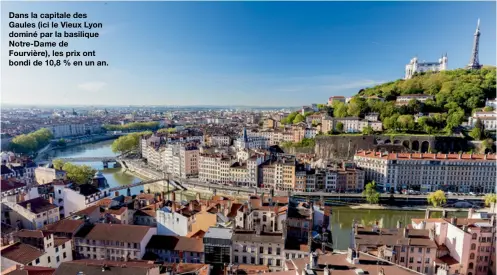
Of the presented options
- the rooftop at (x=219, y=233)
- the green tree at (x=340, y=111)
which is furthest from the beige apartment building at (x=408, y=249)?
the green tree at (x=340, y=111)

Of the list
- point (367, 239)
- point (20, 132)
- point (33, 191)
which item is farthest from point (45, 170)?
point (20, 132)

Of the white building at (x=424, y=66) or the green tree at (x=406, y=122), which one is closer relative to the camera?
the green tree at (x=406, y=122)

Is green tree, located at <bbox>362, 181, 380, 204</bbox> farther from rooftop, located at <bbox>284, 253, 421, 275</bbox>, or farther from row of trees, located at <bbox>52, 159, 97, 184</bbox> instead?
row of trees, located at <bbox>52, 159, 97, 184</bbox>

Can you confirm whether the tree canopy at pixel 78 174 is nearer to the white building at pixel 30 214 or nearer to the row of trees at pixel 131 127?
the white building at pixel 30 214

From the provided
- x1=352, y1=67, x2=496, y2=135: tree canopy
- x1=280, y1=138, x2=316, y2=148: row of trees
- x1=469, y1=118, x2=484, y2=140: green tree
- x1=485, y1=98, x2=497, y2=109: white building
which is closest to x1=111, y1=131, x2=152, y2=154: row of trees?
x1=280, y1=138, x2=316, y2=148: row of trees

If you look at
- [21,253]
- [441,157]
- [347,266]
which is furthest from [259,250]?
[441,157]
